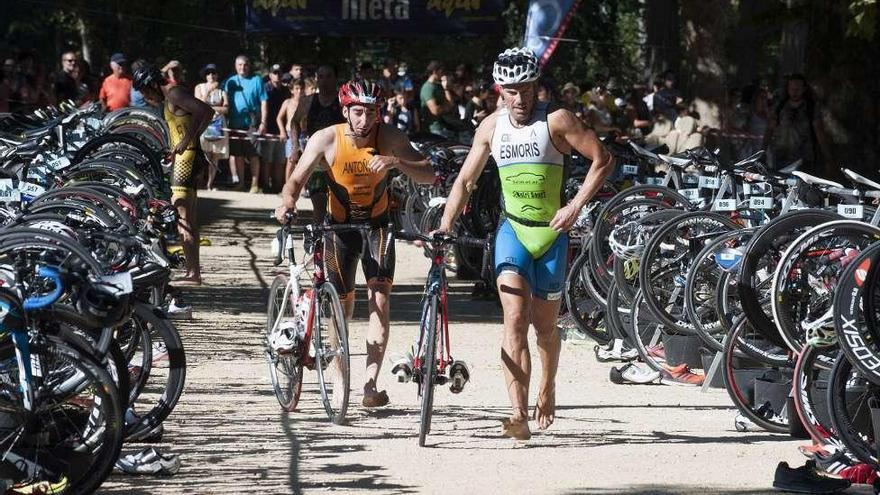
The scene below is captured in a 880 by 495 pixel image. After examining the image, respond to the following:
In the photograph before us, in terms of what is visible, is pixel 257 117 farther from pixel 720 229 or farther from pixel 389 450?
pixel 389 450

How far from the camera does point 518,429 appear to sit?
30.7 feet

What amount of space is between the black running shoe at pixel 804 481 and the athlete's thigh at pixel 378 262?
295cm

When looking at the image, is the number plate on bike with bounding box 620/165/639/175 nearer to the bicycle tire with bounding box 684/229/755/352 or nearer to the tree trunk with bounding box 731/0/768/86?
the bicycle tire with bounding box 684/229/755/352

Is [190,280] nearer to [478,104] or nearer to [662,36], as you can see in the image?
[478,104]

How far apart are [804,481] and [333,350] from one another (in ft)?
9.36

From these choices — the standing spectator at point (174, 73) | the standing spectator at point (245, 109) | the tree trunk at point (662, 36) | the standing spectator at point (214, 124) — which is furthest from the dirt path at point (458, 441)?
the tree trunk at point (662, 36)

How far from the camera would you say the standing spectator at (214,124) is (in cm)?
2631

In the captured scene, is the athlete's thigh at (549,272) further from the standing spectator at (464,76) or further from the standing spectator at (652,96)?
the standing spectator at (464,76)

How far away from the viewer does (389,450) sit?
904 cm

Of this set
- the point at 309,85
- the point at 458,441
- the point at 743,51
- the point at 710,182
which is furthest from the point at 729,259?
the point at 743,51

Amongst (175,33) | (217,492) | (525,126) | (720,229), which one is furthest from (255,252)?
(175,33)

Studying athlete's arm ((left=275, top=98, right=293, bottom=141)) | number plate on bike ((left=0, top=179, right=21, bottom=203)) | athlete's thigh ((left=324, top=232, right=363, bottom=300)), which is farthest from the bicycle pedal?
athlete's arm ((left=275, top=98, right=293, bottom=141))

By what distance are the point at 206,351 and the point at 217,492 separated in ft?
15.3

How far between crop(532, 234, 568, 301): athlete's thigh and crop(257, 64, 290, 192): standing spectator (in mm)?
17588
